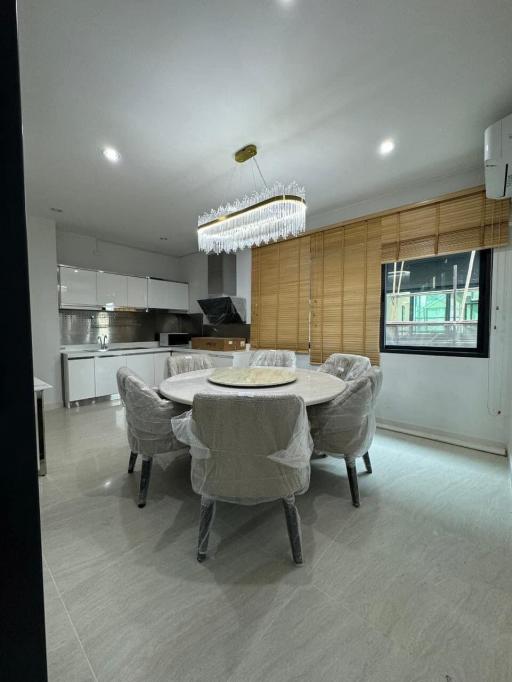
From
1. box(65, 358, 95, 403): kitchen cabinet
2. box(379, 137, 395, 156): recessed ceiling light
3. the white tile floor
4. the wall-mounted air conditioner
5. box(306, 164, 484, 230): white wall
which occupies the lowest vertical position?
the white tile floor

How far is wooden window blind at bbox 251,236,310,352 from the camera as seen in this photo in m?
3.89

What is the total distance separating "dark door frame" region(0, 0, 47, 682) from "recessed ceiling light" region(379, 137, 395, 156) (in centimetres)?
249

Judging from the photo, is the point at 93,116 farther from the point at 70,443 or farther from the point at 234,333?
the point at 234,333

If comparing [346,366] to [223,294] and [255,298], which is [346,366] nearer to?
[255,298]

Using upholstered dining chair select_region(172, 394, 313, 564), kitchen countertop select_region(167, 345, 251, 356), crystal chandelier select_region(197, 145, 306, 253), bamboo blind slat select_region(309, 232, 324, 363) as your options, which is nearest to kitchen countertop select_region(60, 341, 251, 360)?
kitchen countertop select_region(167, 345, 251, 356)

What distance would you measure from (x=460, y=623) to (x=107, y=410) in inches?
161

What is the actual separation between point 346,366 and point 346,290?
1120mm

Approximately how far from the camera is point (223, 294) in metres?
4.71

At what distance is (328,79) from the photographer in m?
1.64

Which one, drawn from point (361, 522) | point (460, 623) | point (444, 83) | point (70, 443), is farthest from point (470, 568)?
point (70, 443)

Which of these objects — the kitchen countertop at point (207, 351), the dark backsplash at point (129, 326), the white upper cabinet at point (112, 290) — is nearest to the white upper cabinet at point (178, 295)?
the dark backsplash at point (129, 326)

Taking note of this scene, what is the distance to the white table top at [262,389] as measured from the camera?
1772 mm

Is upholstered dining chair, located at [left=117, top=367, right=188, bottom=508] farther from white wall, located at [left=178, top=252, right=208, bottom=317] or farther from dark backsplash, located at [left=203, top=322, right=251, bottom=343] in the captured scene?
white wall, located at [left=178, top=252, right=208, bottom=317]

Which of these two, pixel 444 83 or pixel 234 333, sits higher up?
pixel 444 83
